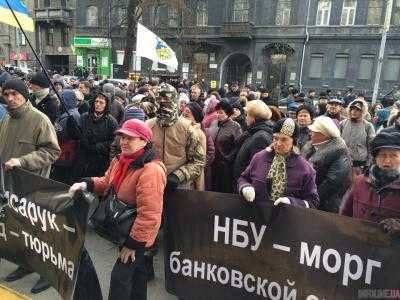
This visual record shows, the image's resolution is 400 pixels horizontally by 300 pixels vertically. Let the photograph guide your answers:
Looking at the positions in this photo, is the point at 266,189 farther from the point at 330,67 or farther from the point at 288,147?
the point at 330,67

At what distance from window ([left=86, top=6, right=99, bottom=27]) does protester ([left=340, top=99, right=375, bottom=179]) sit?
114 ft

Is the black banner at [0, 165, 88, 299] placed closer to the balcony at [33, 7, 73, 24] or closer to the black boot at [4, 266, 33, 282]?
the black boot at [4, 266, 33, 282]

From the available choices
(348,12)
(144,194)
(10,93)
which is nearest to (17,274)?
(10,93)

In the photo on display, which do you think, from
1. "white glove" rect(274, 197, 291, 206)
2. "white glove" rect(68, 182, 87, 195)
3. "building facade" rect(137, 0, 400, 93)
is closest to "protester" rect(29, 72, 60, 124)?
"white glove" rect(68, 182, 87, 195)

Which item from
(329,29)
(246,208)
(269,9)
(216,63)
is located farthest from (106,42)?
(246,208)

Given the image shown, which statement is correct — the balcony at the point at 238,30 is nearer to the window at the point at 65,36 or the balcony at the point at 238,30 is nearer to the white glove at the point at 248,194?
the window at the point at 65,36

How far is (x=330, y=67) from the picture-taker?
1121 inches

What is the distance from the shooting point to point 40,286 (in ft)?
11.5

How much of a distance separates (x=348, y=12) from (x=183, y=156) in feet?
92.4

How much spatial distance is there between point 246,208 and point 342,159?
1.44 metres

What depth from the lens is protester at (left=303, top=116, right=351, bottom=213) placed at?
378 centimetres

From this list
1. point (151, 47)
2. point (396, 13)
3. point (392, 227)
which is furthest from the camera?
point (396, 13)

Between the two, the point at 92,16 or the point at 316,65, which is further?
the point at 92,16

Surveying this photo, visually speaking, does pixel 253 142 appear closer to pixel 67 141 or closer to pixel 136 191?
pixel 136 191
